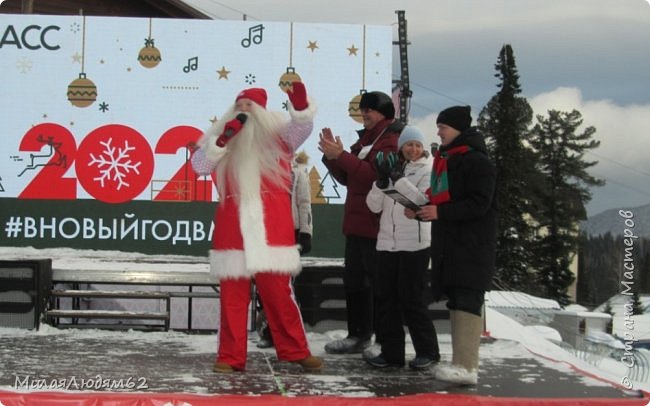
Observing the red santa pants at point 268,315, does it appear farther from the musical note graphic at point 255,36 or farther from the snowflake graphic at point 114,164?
the musical note graphic at point 255,36

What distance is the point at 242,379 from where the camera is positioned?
12.0 ft

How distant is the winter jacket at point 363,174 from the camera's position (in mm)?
4117

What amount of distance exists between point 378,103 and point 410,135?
1.22ft

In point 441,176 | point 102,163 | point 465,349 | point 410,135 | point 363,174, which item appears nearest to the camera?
point 465,349

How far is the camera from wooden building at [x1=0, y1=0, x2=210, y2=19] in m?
14.0

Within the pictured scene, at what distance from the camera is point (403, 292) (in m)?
3.98

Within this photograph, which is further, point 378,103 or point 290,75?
point 290,75

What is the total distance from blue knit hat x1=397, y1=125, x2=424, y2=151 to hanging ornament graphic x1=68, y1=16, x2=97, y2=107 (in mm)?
9360

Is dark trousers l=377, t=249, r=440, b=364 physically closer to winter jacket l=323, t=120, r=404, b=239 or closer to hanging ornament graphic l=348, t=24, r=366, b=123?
winter jacket l=323, t=120, r=404, b=239

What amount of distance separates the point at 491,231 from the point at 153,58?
31.8 feet

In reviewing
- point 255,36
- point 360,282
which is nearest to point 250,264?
point 360,282

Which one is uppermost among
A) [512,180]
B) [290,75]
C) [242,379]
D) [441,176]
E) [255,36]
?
[255,36]

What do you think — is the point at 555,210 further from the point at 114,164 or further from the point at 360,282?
the point at 360,282

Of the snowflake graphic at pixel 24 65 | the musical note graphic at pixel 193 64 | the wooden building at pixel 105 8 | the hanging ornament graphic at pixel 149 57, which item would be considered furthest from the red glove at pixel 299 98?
the wooden building at pixel 105 8
